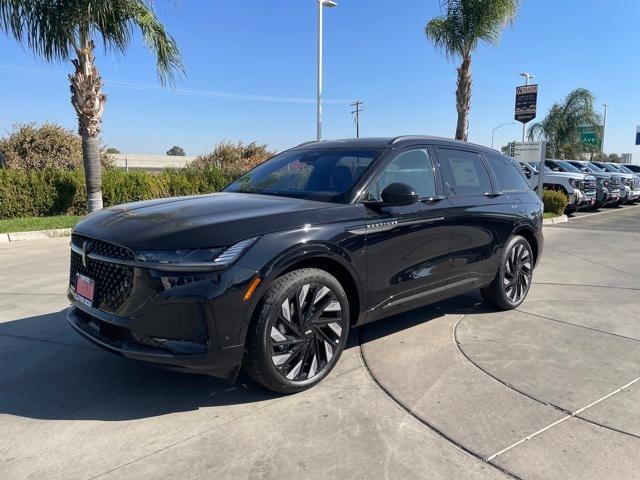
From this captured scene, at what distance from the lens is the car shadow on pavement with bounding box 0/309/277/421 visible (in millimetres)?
3371

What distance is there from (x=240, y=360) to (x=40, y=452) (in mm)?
1187

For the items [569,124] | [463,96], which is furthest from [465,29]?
[569,124]

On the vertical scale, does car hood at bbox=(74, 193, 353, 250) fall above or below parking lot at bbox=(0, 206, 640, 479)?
above

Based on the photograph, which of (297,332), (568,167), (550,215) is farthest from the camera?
(568,167)

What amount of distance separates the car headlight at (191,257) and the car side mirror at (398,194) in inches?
53.4

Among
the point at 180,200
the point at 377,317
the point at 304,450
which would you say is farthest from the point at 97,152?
the point at 304,450

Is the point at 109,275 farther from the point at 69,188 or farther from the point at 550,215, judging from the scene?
the point at 550,215

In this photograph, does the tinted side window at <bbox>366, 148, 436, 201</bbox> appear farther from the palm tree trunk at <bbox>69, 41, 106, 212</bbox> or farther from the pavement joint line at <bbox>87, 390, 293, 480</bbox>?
the palm tree trunk at <bbox>69, 41, 106, 212</bbox>

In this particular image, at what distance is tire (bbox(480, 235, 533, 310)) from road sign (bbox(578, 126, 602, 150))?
34604 millimetres

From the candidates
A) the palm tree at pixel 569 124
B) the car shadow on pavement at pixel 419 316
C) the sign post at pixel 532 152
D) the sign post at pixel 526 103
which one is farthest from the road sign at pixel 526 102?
the palm tree at pixel 569 124

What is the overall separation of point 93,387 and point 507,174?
453 centimetres

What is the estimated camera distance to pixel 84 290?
353 cm

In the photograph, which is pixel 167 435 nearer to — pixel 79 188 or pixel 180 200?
pixel 180 200

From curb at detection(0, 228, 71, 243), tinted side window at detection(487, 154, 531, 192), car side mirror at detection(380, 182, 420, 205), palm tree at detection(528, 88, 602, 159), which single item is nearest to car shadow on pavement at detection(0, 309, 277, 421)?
car side mirror at detection(380, 182, 420, 205)
